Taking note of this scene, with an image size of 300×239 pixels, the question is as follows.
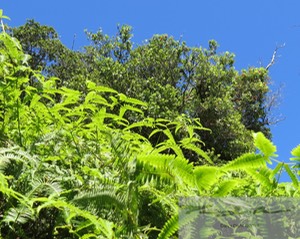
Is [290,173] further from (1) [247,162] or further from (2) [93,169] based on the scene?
(2) [93,169]

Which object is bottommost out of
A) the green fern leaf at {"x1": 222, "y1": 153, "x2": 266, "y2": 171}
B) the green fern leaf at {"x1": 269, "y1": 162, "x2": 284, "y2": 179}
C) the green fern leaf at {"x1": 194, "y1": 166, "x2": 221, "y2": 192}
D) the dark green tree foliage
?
the green fern leaf at {"x1": 194, "y1": 166, "x2": 221, "y2": 192}

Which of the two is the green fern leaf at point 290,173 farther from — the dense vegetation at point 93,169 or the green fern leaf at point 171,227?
the green fern leaf at point 171,227

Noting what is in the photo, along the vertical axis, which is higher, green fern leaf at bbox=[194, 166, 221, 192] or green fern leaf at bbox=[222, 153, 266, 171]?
green fern leaf at bbox=[222, 153, 266, 171]

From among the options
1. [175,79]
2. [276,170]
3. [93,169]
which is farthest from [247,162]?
[175,79]

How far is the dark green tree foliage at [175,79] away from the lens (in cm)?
1673

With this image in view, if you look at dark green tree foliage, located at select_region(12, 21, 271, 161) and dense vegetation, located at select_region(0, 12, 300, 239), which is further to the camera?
dark green tree foliage, located at select_region(12, 21, 271, 161)

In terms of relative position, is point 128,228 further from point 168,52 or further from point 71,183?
point 168,52

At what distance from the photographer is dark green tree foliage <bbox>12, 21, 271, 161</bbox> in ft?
54.9

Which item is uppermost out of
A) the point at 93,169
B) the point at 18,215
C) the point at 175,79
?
the point at 175,79

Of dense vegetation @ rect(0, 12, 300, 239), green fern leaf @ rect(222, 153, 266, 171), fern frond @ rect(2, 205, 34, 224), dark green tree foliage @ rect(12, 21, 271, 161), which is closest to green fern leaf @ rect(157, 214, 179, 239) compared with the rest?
dense vegetation @ rect(0, 12, 300, 239)

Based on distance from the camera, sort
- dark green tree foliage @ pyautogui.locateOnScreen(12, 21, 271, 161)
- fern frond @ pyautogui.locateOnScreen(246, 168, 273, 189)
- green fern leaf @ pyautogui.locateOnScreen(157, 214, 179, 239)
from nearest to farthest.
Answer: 1. green fern leaf @ pyautogui.locateOnScreen(157, 214, 179, 239)
2. fern frond @ pyautogui.locateOnScreen(246, 168, 273, 189)
3. dark green tree foliage @ pyautogui.locateOnScreen(12, 21, 271, 161)

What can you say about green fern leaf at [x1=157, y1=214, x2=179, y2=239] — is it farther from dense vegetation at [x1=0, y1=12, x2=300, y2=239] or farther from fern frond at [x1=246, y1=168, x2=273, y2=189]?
fern frond at [x1=246, y1=168, x2=273, y2=189]

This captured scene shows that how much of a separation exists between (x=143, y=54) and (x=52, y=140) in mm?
17172

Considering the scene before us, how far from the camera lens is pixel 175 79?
1761 centimetres
